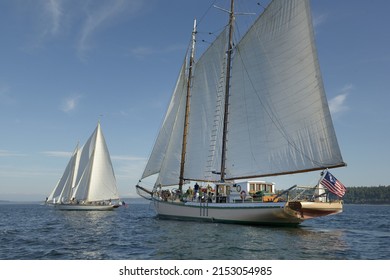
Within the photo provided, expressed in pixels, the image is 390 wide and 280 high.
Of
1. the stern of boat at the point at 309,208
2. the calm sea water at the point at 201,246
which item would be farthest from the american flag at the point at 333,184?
the calm sea water at the point at 201,246

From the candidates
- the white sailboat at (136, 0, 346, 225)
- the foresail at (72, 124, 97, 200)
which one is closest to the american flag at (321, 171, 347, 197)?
the white sailboat at (136, 0, 346, 225)

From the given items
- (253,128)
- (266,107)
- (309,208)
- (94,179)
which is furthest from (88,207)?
(309,208)

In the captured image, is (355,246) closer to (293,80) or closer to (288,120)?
(288,120)

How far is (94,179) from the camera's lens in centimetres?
7431

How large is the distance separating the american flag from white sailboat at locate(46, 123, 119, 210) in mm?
52668

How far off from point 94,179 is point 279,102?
50459mm

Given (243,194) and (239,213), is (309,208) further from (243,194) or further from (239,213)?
(239,213)

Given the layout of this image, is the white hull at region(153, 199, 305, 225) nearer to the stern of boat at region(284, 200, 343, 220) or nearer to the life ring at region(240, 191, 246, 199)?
the stern of boat at region(284, 200, 343, 220)

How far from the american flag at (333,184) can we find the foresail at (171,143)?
18864 millimetres

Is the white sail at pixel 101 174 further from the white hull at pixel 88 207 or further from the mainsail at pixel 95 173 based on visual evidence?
the white hull at pixel 88 207

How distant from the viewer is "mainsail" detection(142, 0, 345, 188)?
1222 inches

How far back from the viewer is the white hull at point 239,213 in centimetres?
3262

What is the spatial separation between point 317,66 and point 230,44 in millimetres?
12918
